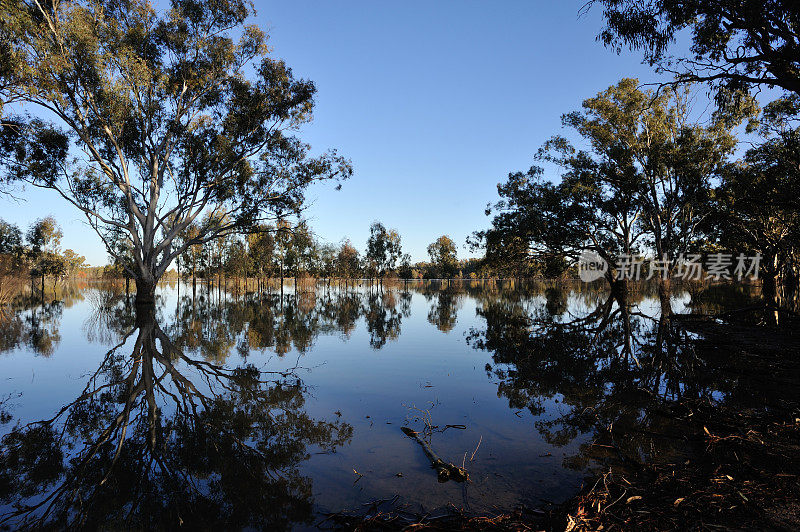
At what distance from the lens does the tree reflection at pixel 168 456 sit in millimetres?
3551

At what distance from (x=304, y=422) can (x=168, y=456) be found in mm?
1849

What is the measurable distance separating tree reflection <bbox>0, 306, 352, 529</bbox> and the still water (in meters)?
0.02

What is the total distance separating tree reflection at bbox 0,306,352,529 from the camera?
3.55 metres

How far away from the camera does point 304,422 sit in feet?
19.3

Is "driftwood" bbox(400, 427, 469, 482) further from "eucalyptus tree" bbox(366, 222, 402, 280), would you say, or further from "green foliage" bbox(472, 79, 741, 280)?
"eucalyptus tree" bbox(366, 222, 402, 280)

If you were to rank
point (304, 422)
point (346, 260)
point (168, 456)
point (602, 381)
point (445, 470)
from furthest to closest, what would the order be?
point (346, 260), point (602, 381), point (304, 422), point (168, 456), point (445, 470)

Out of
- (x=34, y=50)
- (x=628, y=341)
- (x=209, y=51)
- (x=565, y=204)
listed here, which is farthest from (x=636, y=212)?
(x=34, y=50)

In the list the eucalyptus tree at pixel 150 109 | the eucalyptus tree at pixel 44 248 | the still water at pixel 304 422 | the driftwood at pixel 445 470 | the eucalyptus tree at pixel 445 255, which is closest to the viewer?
the still water at pixel 304 422

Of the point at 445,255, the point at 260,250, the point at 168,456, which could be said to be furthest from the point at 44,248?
the point at 445,255

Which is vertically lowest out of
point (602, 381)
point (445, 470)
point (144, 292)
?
point (602, 381)

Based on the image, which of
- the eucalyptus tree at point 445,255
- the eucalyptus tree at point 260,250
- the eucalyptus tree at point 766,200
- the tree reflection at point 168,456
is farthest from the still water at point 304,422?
the eucalyptus tree at point 445,255

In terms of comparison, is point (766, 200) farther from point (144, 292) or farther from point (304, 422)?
point (144, 292)

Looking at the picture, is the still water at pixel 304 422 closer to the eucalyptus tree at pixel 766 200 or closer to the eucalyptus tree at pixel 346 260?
the eucalyptus tree at pixel 766 200

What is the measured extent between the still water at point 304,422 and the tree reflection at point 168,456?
23 millimetres
